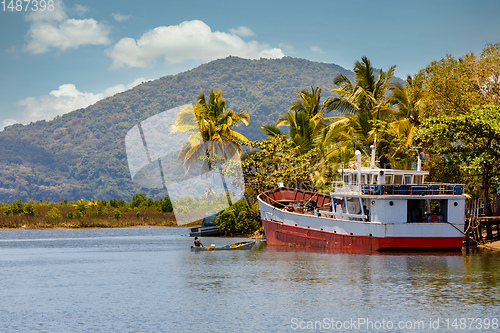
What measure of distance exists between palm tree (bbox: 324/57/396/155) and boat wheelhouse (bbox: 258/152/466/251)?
1225cm

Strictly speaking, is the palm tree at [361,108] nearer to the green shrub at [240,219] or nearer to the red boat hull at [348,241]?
the green shrub at [240,219]

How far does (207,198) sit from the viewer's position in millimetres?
65875

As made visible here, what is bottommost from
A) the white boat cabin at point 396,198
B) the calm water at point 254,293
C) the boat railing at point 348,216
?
the calm water at point 254,293

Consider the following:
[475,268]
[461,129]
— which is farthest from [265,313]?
[461,129]

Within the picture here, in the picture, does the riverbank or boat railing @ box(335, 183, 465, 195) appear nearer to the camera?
boat railing @ box(335, 183, 465, 195)

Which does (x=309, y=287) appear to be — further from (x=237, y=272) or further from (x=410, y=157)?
(x=410, y=157)

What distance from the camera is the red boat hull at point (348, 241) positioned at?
39.9m

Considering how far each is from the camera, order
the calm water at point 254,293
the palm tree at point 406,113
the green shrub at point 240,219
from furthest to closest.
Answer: the green shrub at point 240,219, the palm tree at point 406,113, the calm water at point 254,293

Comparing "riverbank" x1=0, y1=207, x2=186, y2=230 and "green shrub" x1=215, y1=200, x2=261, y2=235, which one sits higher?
"green shrub" x1=215, y1=200, x2=261, y2=235

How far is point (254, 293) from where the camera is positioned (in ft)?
93.7

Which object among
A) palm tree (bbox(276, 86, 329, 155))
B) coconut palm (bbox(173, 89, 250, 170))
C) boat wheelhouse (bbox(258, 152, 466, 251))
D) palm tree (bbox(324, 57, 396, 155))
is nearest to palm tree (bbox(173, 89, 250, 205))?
coconut palm (bbox(173, 89, 250, 170))

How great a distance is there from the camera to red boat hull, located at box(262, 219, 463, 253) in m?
39.9

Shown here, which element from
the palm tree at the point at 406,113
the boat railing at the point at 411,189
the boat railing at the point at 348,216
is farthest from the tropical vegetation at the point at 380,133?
the boat railing at the point at 348,216

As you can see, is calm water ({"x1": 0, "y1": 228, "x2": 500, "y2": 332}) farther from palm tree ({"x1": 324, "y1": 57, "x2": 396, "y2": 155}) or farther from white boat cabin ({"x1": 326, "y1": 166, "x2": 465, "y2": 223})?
palm tree ({"x1": 324, "y1": 57, "x2": 396, "y2": 155})
